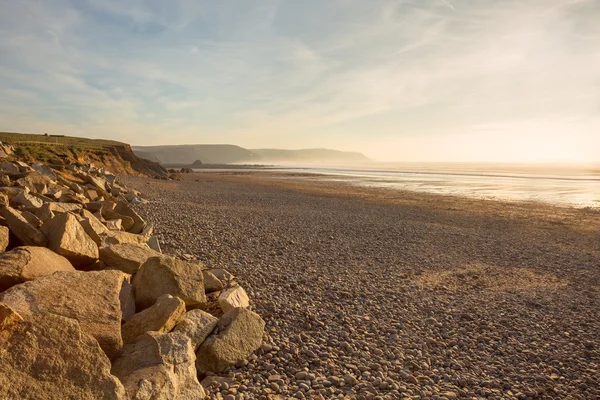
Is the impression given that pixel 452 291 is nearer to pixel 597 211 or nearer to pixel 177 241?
pixel 177 241

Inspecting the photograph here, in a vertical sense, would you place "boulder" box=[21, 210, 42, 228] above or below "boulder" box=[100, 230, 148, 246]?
above

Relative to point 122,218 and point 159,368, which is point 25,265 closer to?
point 159,368

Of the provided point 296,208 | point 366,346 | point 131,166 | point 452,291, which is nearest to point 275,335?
point 366,346

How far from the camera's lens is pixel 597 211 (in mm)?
26156

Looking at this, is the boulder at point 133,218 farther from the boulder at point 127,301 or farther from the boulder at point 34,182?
the boulder at point 127,301

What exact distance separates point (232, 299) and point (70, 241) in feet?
9.21

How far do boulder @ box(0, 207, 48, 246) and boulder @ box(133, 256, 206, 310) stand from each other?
1719mm

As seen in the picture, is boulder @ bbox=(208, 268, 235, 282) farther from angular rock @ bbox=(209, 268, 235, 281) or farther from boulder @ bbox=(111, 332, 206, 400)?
boulder @ bbox=(111, 332, 206, 400)

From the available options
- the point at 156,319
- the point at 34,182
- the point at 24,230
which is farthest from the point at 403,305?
the point at 34,182

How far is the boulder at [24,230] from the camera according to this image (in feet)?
21.5

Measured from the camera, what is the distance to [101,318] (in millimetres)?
4992

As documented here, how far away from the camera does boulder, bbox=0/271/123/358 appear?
15.5 feet

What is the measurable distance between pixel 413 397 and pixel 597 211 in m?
27.5

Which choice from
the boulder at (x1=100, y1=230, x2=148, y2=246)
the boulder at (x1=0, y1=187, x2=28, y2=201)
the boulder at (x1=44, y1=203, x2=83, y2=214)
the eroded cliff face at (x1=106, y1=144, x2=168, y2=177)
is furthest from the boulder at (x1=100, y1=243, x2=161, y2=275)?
the eroded cliff face at (x1=106, y1=144, x2=168, y2=177)
